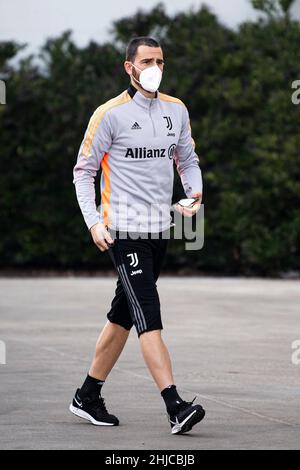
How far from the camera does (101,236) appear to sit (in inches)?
289

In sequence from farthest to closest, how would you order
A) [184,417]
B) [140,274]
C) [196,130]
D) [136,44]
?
[196,130]
[136,44]
[140,274]
[184,417]

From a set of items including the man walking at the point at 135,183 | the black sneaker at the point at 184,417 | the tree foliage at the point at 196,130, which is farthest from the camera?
the tree foliage at the point at 196,130

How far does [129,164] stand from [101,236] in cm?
47

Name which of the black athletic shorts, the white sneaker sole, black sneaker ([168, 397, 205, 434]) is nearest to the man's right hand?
the black athletic shorts

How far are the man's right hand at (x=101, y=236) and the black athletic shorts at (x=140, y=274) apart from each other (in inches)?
6.4

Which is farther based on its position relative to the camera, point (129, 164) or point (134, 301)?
point (129, 164)

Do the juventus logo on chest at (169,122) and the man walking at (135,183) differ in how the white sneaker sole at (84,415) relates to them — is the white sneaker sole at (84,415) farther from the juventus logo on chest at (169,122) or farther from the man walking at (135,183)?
the juventus logo on chest at (169,122)

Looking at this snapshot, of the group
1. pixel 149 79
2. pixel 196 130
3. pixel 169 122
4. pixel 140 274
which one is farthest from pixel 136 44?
pixel 196 130

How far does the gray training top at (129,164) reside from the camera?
24.7 feet

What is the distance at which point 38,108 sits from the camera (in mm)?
25391

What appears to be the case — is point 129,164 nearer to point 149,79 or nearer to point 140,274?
point 149,79

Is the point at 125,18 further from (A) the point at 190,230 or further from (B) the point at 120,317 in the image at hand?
(B) the point at 120,317

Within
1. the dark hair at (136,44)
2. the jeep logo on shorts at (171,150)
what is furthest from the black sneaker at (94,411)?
the dark hair at (136,44)
